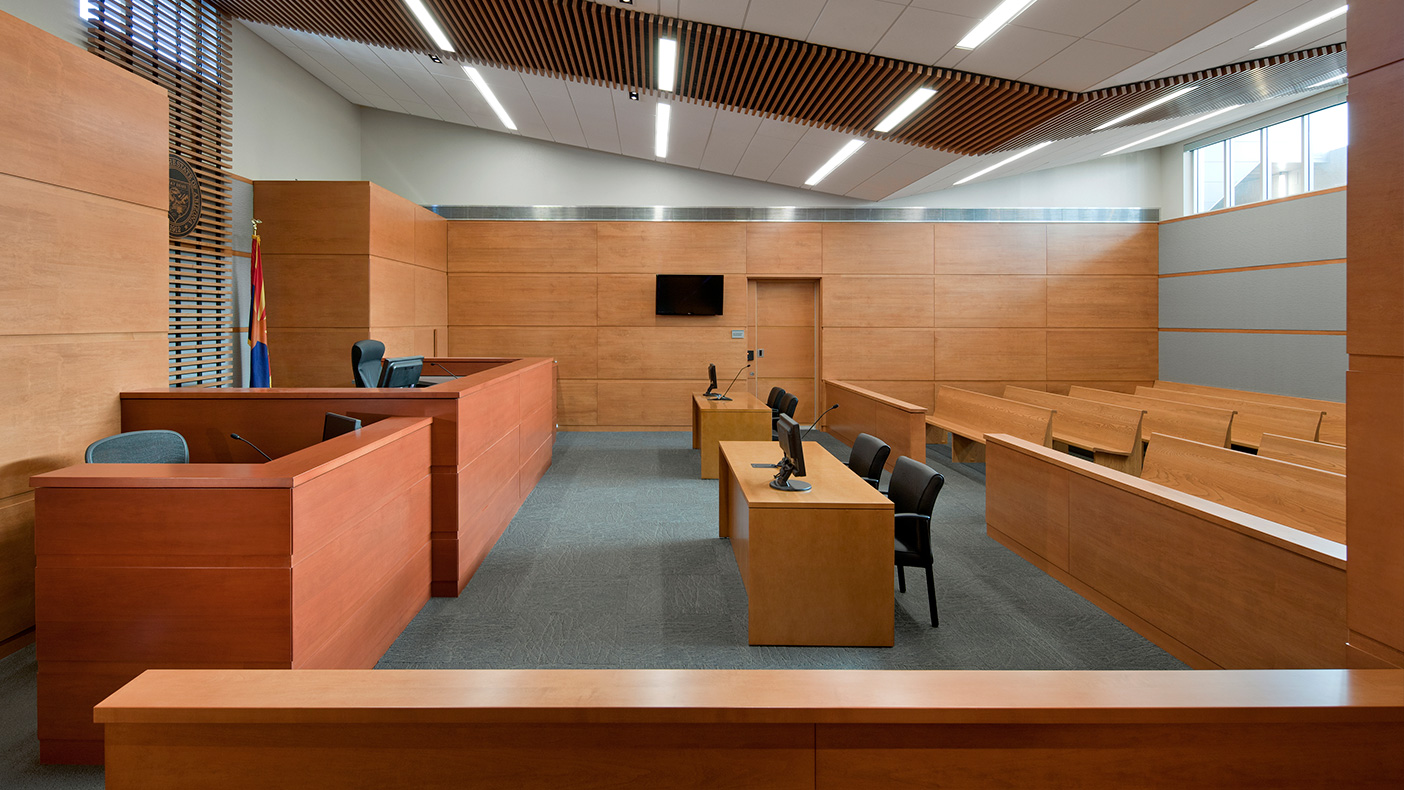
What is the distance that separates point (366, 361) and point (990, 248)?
8.23 meters

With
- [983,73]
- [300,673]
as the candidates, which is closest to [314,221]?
[983,73]

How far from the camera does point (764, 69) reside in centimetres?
568

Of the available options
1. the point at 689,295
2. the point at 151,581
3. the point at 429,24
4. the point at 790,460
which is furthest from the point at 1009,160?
the point at 151,581

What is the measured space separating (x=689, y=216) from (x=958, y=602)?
7206 millimetres

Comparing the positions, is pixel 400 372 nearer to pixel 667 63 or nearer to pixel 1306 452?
pixel 667 63

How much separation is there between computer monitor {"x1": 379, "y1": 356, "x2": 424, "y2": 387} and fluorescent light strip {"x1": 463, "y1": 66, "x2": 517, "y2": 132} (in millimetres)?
3778

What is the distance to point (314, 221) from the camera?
6.91m

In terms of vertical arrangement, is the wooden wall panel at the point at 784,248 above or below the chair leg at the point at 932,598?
above

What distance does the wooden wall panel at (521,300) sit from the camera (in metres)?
9.75

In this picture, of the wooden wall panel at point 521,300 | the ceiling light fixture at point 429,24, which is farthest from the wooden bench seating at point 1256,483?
the wooden wall panel at point 521,300

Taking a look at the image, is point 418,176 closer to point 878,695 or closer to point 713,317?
point 713,317

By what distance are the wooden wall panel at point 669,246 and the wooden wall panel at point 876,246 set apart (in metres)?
1.30

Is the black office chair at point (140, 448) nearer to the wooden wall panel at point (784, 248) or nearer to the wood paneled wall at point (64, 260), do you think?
the wood paneled wall at point (64, 260)

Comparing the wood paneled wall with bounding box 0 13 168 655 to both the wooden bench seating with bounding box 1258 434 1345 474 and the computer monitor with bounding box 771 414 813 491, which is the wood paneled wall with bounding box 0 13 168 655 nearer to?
the computer monitor with bounding box 771 414 813 491
